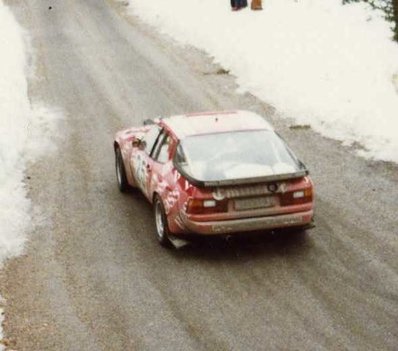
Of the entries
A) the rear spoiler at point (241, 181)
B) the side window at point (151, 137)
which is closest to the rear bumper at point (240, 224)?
the rear spoiler at point (241, 181)

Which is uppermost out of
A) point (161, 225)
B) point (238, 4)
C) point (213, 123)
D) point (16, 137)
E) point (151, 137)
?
point (213, 123)

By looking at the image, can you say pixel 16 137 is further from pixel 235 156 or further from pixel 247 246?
pixel 247 246

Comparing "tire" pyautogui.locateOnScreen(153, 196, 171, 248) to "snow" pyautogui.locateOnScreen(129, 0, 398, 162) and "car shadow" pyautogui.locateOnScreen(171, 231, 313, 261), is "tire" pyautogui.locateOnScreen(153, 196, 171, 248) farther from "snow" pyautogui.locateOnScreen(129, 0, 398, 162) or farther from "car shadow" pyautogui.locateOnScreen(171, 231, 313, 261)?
"snow" pyautogui.locateOnScreen(129, 0, 398, 162)

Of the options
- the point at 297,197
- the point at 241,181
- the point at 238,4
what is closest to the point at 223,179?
the point at 241,181

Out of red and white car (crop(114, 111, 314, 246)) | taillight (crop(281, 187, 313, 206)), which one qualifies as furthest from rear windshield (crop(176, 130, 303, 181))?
taillight (crop(281, 187, 313, 206))

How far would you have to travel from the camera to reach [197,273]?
29.8 feet

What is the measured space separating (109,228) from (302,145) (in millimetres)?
5001

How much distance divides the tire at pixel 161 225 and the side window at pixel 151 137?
3.27 ft

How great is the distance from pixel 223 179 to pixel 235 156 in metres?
0.58

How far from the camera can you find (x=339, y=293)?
27.6 feet

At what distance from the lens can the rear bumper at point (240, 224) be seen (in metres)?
9.05

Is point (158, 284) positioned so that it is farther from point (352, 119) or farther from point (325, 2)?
point (325, 2)

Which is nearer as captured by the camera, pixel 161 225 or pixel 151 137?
pixel 161 225

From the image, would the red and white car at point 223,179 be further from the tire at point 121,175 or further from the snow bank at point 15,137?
the snow bank at point 15,137
